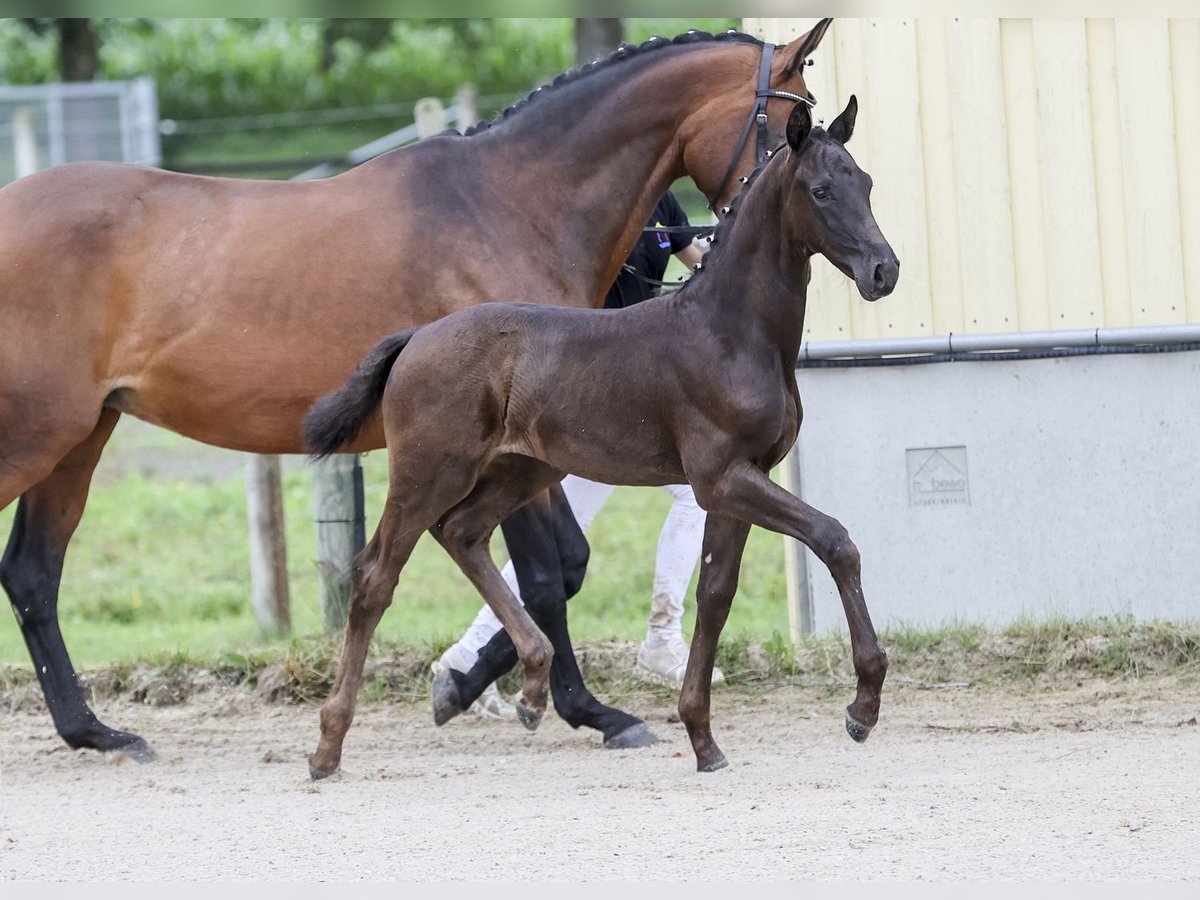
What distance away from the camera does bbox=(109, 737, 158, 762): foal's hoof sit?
5078 mm

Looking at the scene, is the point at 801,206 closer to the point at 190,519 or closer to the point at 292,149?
the point at 190,519

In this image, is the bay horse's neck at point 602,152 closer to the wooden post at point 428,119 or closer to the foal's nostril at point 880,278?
the foal's nostril at point 880,278

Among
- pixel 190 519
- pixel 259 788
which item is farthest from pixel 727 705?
pixel 190 519

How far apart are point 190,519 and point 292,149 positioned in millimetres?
10877

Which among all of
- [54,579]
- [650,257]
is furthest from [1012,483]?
[54,579]

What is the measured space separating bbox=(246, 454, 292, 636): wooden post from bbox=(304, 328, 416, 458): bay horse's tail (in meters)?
2.44

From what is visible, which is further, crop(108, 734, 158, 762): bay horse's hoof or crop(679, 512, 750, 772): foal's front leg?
crop(108, 734, 158, 762): bay horse's hoof

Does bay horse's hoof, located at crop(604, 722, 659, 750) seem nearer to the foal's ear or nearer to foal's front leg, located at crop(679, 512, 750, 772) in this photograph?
foal's front leg, located at crop(679, 512, 750, 772)

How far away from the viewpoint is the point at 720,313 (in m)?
4.25

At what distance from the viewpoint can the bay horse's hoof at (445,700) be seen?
5.20 meters

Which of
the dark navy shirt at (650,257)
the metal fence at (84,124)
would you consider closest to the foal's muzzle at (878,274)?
the dark navy shirt at (650,257)

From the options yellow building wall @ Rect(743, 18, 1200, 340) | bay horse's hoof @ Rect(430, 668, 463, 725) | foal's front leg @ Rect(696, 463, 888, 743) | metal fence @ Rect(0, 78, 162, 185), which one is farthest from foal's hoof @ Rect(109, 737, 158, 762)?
metal fence @ Rect(0, 78, 162, 185)

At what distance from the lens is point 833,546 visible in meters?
3.98

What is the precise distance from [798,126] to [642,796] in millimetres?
1790
